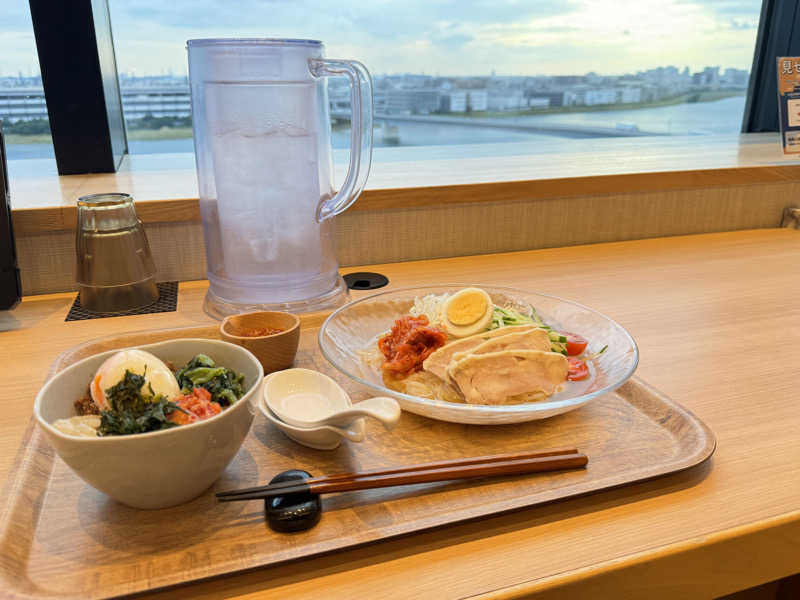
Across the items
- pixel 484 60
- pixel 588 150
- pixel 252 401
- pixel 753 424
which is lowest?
pixel 753 424

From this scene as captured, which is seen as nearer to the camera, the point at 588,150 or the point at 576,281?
the point at 576,281

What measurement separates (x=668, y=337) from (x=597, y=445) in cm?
37

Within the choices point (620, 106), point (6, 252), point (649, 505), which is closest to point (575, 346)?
point (649, 505)

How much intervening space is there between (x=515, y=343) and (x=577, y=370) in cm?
12

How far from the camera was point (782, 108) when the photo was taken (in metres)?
1.54

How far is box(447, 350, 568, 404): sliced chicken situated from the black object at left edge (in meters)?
0.73

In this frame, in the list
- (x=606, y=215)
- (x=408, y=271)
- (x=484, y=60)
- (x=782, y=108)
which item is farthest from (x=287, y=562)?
(x=484, y=60)

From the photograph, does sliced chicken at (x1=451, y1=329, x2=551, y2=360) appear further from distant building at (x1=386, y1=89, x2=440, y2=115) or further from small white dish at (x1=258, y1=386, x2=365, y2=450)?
distant building at (x1=386, y1=89, x2=440, y2=115)

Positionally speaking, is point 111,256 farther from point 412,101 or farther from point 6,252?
point 412,101

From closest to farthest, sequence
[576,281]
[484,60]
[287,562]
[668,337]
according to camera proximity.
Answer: [287,562] < [668,337] < [576,281] < [484,60]

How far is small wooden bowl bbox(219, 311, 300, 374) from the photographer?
2.62 ft

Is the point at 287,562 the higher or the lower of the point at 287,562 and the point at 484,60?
the lower

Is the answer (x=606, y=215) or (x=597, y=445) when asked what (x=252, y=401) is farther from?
(x=606, y=215)

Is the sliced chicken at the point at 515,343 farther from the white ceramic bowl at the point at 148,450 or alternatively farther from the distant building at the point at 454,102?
the distant building at the point at 454,102
